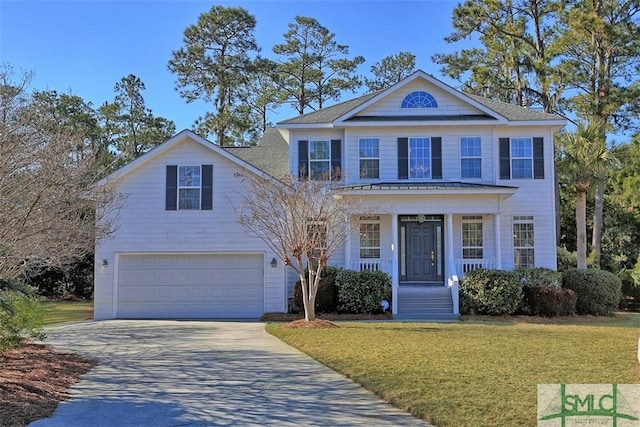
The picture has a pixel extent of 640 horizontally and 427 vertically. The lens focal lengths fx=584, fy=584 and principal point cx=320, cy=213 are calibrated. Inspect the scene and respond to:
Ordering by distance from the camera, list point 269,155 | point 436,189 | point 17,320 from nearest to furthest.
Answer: point 17,320, point 436,189, point 269,155

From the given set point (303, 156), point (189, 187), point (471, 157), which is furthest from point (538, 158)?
point (189, 187)

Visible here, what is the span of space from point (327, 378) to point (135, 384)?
9.10 feet

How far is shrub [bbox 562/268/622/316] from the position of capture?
1911 cm

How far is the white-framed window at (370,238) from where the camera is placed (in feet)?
65.7

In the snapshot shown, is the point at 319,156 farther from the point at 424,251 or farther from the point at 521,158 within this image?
Result: the point at 521,158

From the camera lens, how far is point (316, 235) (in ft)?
51.1

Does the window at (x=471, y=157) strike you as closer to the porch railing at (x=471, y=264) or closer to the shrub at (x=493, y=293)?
the porch railing at (x=471, y=264)

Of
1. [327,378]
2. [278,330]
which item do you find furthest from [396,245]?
[327,378]

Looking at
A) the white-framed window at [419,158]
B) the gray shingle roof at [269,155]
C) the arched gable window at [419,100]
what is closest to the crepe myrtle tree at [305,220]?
the white-framed window at [419,158]

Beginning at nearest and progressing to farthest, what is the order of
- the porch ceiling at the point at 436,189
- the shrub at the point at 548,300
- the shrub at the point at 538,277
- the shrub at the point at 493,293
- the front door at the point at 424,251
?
1. the shrub at the point at 493,293
2. the shrub at the point at 548,300
3. the shrub at the point at 538,277
4. the porch ceiling at the point at 436,189
5. the front door at the point at 424,251

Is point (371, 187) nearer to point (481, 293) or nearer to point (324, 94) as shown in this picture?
point (481, 293)

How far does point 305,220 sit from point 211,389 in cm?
781

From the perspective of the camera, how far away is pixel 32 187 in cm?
877

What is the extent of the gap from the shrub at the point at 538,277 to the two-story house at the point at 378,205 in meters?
1.15
